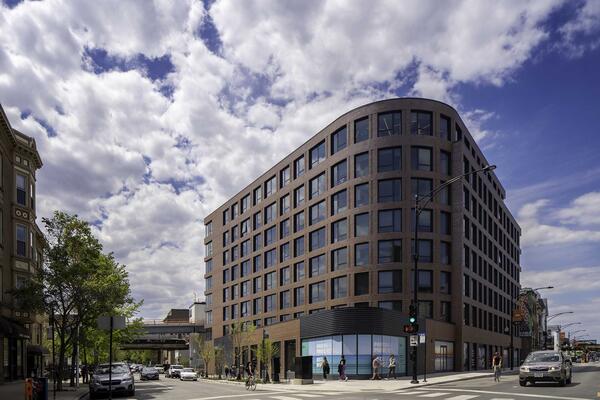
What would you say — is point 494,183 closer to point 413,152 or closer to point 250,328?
point 413,152

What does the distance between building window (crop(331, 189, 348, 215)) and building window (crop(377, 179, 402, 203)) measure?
401 cm

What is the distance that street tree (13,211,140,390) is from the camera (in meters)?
33.8

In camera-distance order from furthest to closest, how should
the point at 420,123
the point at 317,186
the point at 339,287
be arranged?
the point at 317,186, the point at 339,287, the point at 420,123

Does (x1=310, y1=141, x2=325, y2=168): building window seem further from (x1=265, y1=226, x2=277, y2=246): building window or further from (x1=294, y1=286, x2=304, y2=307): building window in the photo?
(x1=294, y1=286, x2=304, y2=307): building window

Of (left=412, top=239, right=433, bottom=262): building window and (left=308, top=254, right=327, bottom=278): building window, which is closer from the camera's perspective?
(left=412, top=239, right=433, bottom=262): building window

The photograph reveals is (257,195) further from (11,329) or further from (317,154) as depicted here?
(11,329)

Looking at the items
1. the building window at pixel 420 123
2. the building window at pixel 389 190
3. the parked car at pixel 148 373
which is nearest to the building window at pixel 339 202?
the building window at pixel 389 190

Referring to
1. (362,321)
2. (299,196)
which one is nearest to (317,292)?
(299,196)

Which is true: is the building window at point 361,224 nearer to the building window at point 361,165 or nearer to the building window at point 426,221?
the building window at point 361,165

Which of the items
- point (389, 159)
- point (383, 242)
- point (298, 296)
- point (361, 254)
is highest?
point (389, 159)

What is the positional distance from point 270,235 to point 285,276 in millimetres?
7207

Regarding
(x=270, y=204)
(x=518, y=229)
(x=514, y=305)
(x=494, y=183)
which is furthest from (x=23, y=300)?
(x=518, y=229)

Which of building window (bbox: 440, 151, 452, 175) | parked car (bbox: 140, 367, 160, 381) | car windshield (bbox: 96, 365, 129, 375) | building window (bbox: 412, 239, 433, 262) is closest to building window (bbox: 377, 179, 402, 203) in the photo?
building window (bbox: 412, 239, 433, 262)

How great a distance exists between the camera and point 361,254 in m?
56.8
